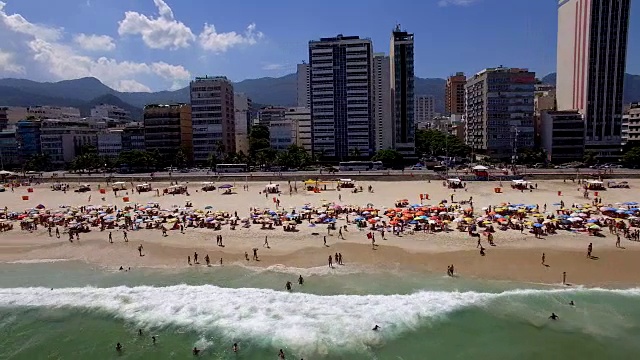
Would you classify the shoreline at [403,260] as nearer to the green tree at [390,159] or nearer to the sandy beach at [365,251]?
the sandy beach at [365,251]

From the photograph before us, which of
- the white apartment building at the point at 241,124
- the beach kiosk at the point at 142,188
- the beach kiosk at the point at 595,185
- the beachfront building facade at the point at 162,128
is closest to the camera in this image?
the beach kiosk at the point at 595,185

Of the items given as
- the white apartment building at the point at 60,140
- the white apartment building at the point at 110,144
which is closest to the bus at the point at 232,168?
the white apartment building at the point at 110,144

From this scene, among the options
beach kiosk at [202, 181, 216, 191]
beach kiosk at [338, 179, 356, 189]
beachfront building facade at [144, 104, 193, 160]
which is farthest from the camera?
beachfront building facade at [144, 104, 193, 160]

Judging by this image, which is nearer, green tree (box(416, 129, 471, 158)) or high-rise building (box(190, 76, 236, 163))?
green tree (box(416, 129, 471, 158))

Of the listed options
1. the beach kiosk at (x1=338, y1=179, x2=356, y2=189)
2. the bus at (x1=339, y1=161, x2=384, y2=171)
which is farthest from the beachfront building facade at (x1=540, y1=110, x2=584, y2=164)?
the beach kiosk at (x1=338, y1=179, x2=356, y2=189)

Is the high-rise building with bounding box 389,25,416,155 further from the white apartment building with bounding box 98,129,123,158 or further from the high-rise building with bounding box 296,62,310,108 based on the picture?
the high-rise building with bounding box 296,62,310,108
